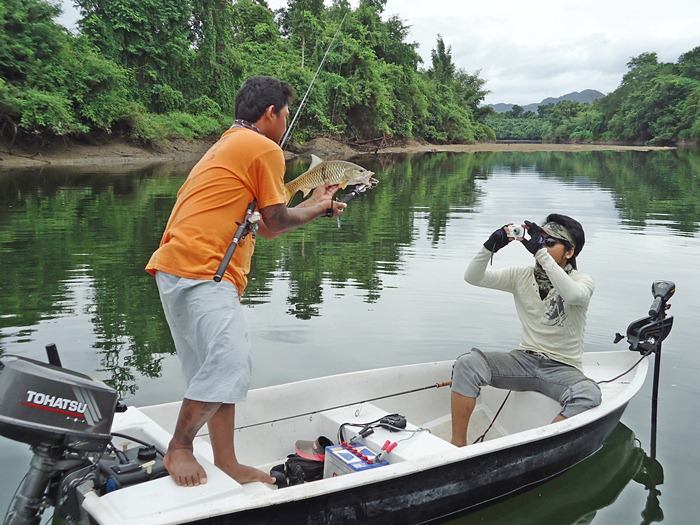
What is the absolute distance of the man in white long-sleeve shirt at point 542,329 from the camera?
4.77m

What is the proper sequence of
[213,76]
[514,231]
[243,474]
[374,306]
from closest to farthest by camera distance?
[243,474] → [514,231] → [374,306] → [213,76]

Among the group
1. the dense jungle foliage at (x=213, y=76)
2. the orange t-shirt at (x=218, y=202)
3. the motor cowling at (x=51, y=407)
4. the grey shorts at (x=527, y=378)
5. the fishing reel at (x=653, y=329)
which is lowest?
the grey shorts at (x=527, y=378)

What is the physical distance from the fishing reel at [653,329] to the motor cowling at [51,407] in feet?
12.8

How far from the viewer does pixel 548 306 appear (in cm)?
503

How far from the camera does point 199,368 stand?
345cm

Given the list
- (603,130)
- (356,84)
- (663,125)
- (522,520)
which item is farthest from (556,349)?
(603,130)

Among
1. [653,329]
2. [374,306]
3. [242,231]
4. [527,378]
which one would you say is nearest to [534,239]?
[527,378]

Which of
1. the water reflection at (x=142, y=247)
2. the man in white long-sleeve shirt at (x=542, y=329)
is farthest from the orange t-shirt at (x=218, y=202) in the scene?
the water reflection at (x=142, y=247)

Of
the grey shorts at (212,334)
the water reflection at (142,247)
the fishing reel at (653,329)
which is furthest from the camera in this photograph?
the water reflection at (142,247)

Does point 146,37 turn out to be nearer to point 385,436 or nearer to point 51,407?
point 385,436

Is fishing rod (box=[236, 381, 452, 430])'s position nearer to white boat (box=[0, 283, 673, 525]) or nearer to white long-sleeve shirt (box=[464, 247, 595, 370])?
white boat (box=[0, 283, 673, 525])

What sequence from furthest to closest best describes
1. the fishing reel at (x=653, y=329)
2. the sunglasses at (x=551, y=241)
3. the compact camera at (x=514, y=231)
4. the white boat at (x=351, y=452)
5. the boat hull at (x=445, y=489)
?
the fishing reel at (x=653, y=329) < the sunglasses at (x=551, y=241) < the compact camera at (x=514, y=231) < the boat hull at (x=445, y=489) < the white boat at (x=351, y=452)

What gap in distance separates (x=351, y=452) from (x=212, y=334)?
56.0 inches

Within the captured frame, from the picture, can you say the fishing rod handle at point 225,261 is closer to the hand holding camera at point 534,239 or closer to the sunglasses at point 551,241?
the hand holding camera at point 534,239
